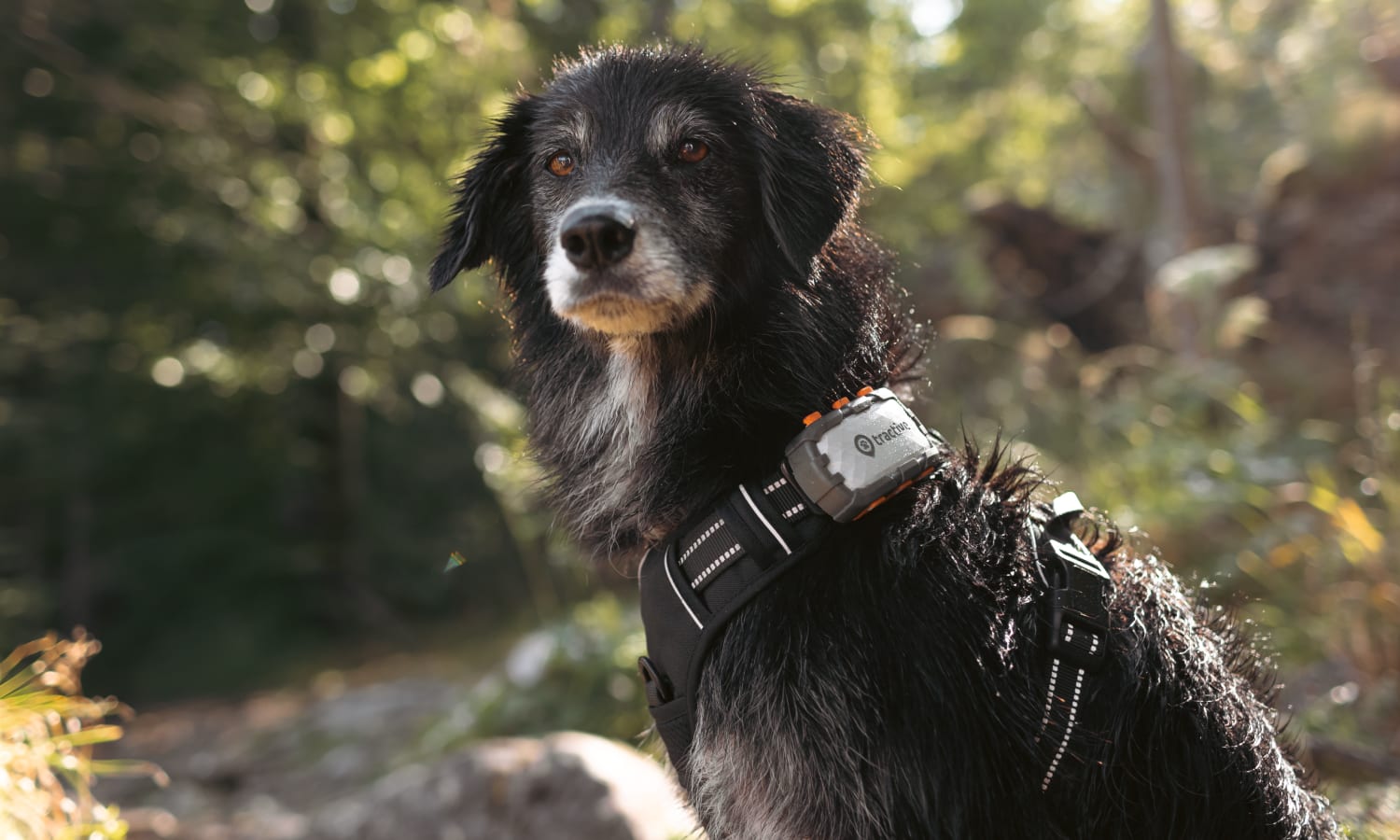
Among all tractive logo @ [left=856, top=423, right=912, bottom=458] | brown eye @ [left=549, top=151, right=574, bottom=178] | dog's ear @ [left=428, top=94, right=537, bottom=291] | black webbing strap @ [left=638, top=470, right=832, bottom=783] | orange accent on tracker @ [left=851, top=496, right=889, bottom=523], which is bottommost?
black webbing strap @ [left=638, top=470, right=832, bottom=783]

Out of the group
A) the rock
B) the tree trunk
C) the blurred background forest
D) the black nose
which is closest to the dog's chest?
the black nose

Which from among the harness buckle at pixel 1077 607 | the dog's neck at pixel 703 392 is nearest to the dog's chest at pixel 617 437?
the dog's neck at pixel 703 392

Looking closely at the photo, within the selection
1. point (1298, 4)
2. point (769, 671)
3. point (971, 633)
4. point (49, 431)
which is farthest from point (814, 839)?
point (1298, 4)

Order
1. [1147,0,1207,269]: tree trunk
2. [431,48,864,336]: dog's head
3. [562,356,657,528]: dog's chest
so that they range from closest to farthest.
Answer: [431,48,864,336]: dog's head
[562,356,657,528]: dog's chest
[1147,0,1207,269]: tree trunk

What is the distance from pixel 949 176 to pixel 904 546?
1031 centimetres

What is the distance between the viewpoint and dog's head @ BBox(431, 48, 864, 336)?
198cm

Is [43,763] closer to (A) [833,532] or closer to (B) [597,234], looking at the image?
(B) [597,234]

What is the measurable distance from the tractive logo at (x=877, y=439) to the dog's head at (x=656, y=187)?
0.45m

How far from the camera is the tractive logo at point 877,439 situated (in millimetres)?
1762

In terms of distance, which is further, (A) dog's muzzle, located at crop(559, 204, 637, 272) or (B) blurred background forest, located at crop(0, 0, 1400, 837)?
(B) blurred background forest, located at crop(0, 0, 1400, 837)

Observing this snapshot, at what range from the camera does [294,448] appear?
11008mm

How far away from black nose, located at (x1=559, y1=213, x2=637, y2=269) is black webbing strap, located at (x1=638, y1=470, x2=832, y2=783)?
1.81 feet

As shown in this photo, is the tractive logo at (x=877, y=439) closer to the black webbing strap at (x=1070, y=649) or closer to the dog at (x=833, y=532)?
the dog at (x=833, y=532)

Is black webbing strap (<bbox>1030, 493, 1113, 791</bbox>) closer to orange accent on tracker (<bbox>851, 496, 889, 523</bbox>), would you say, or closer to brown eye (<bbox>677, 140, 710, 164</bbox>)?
orange accent on tracker (<bbox>851, 496, 889, 523</bbox>)
